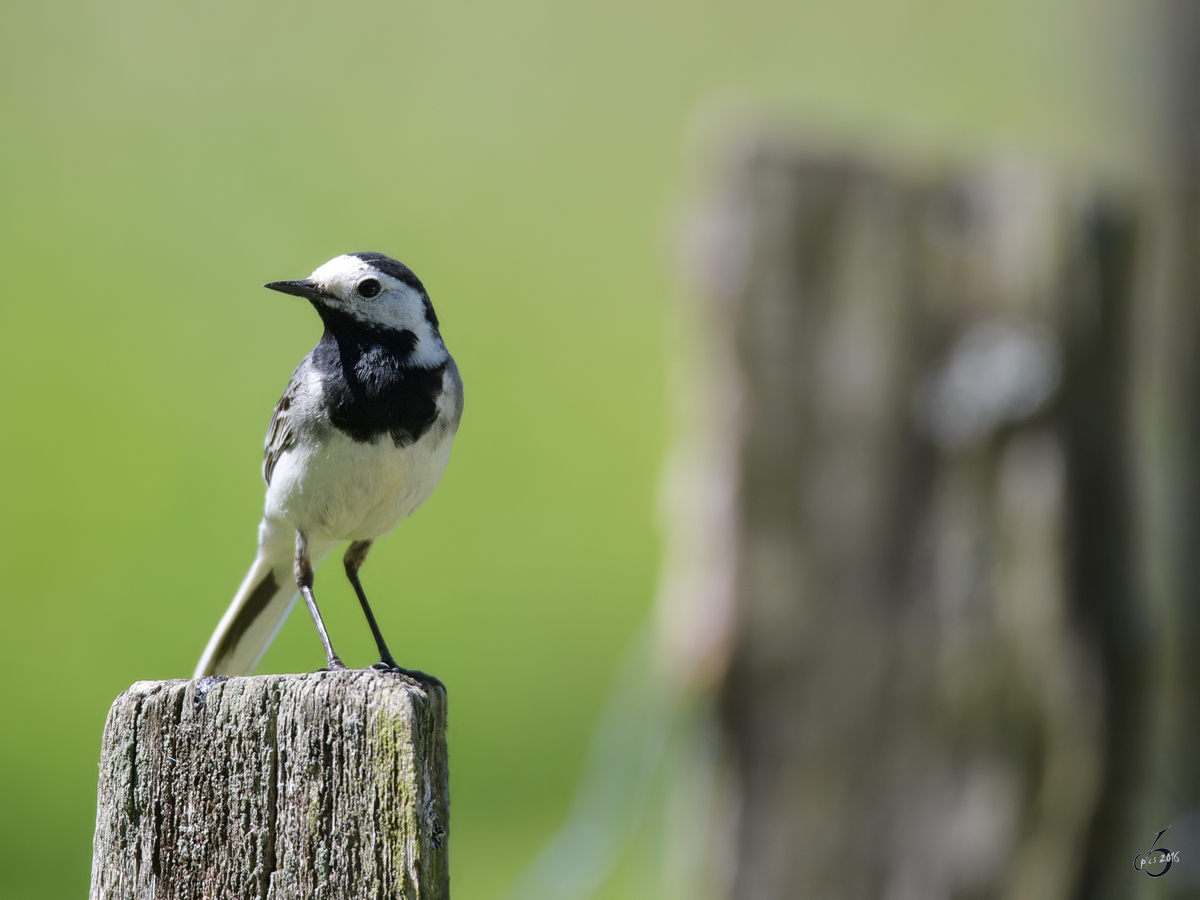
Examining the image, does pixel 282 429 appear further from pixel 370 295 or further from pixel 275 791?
pixel 275 791

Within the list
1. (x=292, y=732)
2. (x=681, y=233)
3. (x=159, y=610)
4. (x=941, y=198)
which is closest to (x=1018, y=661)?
(x=941, y=198)

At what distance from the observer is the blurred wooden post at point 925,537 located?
3.44 meters

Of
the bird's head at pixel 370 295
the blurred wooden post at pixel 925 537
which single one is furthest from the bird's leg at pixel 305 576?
the blurred wooden post at pixel 925 537

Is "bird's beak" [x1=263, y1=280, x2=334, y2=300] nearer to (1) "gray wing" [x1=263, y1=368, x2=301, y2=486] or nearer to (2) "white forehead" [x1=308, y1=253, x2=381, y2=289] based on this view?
(2) "white forehead" [x1=308, y1=253, x2=381, y2=289]

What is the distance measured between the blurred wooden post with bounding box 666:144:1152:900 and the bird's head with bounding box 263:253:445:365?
1086 millimetres

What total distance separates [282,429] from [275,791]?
149cm

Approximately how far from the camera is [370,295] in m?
2.81

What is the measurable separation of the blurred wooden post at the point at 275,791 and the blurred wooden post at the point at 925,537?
6.16 ft

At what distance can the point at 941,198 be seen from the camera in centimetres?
349

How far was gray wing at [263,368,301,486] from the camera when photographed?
308 centimetres

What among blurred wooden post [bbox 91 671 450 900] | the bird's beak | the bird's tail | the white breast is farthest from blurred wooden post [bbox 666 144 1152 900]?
blurred wooden post [bbox 91 671 450 900]

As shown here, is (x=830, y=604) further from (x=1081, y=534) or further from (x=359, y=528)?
(x=359, y=528)

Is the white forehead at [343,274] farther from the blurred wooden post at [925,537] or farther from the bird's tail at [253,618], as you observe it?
the blurred wooden post at [925,537]

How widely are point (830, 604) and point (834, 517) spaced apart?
0.26m
